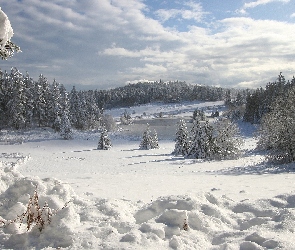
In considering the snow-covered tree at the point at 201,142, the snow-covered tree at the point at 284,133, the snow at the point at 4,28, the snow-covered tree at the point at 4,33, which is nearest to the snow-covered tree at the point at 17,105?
the snow-covered tree at the point at 201,142

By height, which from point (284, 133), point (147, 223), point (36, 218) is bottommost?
point (284, 133)

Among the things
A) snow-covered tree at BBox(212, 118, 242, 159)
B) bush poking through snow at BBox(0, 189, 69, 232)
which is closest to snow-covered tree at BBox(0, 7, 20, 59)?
bush poking through snow at BBox(0, 189, 69, 232)

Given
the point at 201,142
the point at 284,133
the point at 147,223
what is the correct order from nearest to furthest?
the point at 147,223 → the point at 284,133 → the point at 201,142

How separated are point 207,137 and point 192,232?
36.0 meters

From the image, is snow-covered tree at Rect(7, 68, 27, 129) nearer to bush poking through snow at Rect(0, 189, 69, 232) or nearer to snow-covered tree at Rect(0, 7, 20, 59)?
snow-covered tree at Rect(0, 7, 20, 59)

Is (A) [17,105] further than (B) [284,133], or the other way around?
(A) [17,105]

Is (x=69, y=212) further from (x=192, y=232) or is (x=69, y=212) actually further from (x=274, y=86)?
(x=274, y=86)

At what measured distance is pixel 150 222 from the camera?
5.57 metres

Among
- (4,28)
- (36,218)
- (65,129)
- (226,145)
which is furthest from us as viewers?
(65,129)

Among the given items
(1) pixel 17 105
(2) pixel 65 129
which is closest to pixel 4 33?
(2) pixel 65 129

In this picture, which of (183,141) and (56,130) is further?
(56,130)

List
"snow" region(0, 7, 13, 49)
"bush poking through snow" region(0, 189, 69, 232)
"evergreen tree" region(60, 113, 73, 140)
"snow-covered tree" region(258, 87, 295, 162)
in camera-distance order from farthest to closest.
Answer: "evergreen tree" region(60, 113, 73, 140) → "snow-covered tree" region(258, 87, 295, 162) → "snow" region(0, 7, 13, 49) → "bush poking through snow" region(0, 189, 69, 232)

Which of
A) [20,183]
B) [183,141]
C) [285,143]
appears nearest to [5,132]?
[183,141]

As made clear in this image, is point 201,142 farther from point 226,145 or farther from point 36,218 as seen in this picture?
point 36,218
